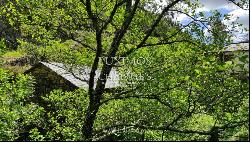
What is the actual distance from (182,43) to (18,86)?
696cm

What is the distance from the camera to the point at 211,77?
38.0 ft

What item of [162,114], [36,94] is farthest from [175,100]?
[36,94]

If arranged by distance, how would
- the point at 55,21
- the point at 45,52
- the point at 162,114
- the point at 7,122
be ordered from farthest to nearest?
the point at 45,52 → the point at 55,21 → the point at 162,114 → the point at 7,122

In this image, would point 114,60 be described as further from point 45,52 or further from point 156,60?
point 45,52

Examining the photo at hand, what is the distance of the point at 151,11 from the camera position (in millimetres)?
16844

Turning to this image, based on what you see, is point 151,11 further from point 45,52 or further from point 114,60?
point 45,52

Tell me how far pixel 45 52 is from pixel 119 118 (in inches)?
198

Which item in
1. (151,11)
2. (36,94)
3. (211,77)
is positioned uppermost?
(151,11)

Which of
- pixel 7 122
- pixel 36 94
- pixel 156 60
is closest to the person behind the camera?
pixel 7 122

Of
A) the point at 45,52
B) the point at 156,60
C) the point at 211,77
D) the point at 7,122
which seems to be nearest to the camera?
the point at 211,77

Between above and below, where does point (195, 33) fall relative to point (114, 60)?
above

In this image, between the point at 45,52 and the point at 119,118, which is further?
the point at 45,52

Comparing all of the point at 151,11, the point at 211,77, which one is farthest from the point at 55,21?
the point at 211,77

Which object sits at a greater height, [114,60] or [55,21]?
[55,21]
